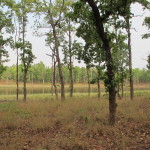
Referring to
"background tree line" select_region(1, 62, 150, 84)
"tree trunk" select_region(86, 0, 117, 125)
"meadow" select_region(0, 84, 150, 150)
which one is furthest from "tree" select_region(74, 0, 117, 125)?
"background tree line" select_region(1, 62, 150, 84)

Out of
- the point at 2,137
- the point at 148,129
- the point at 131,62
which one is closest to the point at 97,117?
the point at 148,129

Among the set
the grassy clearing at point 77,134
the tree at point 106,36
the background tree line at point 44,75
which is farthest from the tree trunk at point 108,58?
the background tree line at point 44,75

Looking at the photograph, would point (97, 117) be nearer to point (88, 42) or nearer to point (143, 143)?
point (143, 143)

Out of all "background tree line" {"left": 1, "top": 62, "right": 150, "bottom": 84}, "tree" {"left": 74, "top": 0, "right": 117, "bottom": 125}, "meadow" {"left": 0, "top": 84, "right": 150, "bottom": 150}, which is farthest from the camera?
"background tree line" {"left": 1, "top": 62, "right": 150, "bottom": 84}

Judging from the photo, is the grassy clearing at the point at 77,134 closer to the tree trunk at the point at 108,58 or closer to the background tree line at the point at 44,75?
the tree trunk at the point at 108,58

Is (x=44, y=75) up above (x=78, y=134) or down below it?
above

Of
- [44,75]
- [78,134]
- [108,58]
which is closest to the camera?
[78,134]

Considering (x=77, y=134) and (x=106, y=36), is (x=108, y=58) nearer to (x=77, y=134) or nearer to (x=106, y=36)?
(x=106, y=36)

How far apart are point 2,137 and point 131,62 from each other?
45.8 ft

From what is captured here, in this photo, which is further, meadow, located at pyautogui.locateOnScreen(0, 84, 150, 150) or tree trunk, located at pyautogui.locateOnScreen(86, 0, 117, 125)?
tree trunk, located at pyautogui.locateOnScreen(86, 0, 117, 125)

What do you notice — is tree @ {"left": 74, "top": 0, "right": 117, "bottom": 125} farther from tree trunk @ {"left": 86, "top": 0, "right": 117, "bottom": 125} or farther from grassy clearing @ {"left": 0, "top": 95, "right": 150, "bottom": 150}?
grassy clearing @ {"left": 0, "top": 95, "right": 150, "bottom": 150}

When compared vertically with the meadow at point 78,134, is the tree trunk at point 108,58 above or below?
above

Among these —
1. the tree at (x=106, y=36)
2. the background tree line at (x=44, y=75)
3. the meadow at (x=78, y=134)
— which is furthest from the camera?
the background tree line at (x=44, y=75)

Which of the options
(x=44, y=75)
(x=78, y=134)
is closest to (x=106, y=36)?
(x=78, y=134)
